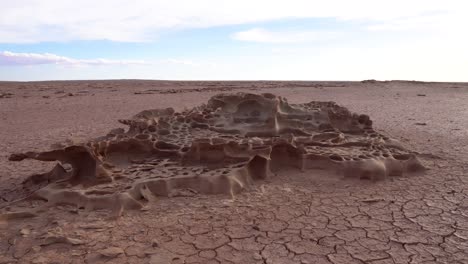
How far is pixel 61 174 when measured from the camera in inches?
169

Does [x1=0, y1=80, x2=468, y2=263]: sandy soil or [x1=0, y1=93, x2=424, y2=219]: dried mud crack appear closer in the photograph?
[x1=0, y1=80, x2=468, y2=263]: sandy soil

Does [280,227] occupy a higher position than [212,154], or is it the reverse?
[212,154]

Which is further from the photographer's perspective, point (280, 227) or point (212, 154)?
point (212, 154)

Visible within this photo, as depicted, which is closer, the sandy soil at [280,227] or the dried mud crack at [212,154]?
the sandy soil at [280,227]

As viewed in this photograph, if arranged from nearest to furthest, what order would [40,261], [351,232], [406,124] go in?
1. [40,261]
2. [351,232]
3. [406,124]

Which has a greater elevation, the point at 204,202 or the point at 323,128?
the point at 323,128

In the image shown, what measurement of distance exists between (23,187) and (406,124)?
276 inches

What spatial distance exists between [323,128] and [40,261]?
4.17 meters

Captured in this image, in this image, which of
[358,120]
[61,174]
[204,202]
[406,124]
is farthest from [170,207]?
[406,124]

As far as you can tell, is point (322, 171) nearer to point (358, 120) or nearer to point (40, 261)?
point (358, 120)

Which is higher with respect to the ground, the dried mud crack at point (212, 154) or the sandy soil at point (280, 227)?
the dried mud crack at point (212, 154)

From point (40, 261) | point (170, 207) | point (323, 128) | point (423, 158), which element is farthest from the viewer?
point (323, 128)

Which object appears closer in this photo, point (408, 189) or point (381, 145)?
point (408, 189)

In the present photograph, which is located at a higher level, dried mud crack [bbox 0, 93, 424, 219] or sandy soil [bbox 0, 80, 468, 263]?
dried mud crack [bbox 0, 93, 424, 219]
